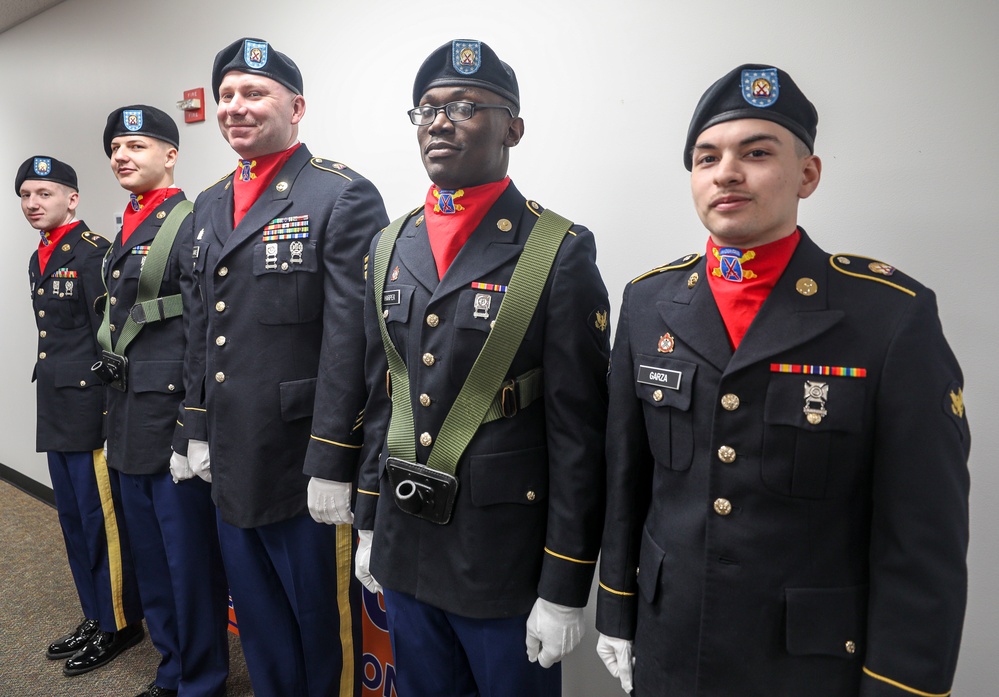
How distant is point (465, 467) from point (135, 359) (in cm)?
149

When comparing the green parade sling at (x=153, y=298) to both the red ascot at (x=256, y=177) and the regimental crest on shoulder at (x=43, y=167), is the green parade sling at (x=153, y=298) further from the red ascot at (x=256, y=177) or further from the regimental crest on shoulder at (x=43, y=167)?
the regimental crest on shoulder at (x=43, y=167)

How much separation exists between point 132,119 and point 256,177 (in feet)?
2.83

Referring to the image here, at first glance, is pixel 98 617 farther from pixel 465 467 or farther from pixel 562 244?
pixel 562 244

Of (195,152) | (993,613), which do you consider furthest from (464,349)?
(195,152)

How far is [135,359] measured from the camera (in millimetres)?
2244

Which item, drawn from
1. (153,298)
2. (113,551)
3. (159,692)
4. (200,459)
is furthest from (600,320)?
(113,551)

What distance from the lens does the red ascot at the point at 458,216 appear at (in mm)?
1386

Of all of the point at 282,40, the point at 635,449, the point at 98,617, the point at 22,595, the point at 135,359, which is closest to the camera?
the point at 635,449

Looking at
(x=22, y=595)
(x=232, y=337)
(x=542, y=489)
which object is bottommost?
(x=22, y=595)

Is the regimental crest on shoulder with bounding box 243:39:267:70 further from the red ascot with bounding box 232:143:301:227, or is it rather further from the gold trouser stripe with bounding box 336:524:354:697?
the gold trouser stripe with bounding box 336:524:354:697

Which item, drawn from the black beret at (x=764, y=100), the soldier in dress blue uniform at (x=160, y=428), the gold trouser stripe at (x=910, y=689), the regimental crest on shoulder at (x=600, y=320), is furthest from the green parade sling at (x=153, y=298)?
the gold trouser stripe at (x=910, y=689)

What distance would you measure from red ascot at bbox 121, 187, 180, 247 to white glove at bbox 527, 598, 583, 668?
194cm

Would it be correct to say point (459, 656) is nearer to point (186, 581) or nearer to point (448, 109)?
point (448, 109)

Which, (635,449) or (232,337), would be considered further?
(232,337)
